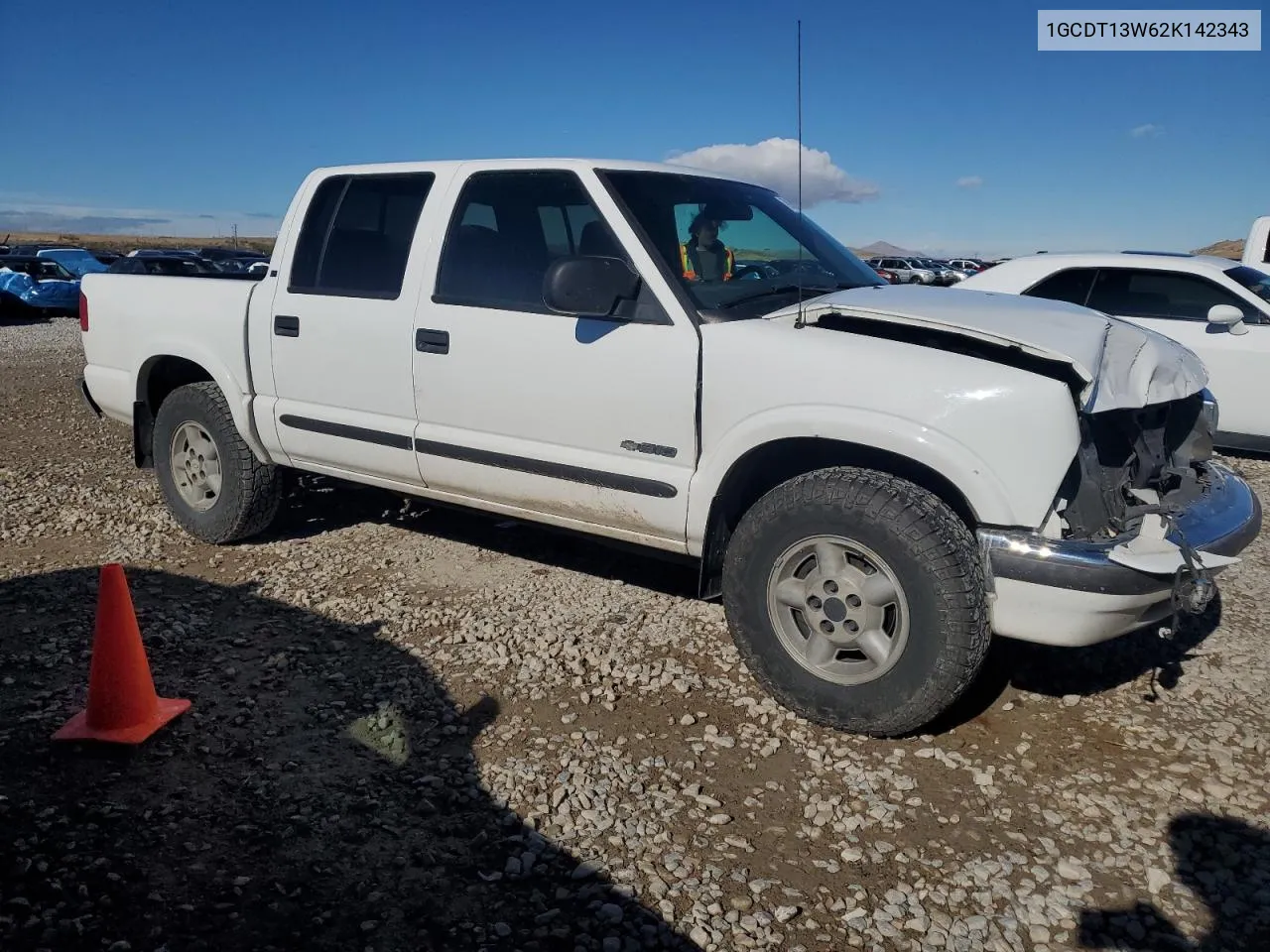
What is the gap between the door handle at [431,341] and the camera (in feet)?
14.2

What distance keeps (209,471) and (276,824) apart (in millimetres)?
3131

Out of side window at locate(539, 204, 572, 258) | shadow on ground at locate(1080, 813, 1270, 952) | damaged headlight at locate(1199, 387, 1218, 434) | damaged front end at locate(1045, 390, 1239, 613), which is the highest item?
side window at locate(539, 204, 572, 258)

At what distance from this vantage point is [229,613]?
4.59 m

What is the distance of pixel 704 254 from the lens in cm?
410

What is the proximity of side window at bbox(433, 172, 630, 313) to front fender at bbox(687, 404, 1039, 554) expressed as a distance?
105 cm

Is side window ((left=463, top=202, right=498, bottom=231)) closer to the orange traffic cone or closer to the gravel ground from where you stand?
the gravel ground

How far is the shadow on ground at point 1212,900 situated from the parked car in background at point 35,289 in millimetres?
24519

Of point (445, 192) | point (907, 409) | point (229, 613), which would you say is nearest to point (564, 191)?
point (445, 192)

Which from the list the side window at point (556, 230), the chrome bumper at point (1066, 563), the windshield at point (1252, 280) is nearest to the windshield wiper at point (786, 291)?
the side window at point (556, 230)

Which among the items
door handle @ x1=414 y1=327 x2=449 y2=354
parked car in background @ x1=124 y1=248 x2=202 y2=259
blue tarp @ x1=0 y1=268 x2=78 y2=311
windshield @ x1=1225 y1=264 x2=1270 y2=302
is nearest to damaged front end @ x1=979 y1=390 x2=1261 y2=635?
door handle @ x1=414 y1=327 x2=449 y2=354

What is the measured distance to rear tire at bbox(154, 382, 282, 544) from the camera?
5355 mm

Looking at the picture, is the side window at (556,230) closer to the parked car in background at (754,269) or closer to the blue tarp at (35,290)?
the parked car in background at (754,269)

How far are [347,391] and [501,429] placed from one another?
0.97 metres

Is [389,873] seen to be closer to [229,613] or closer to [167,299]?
[229,613]
